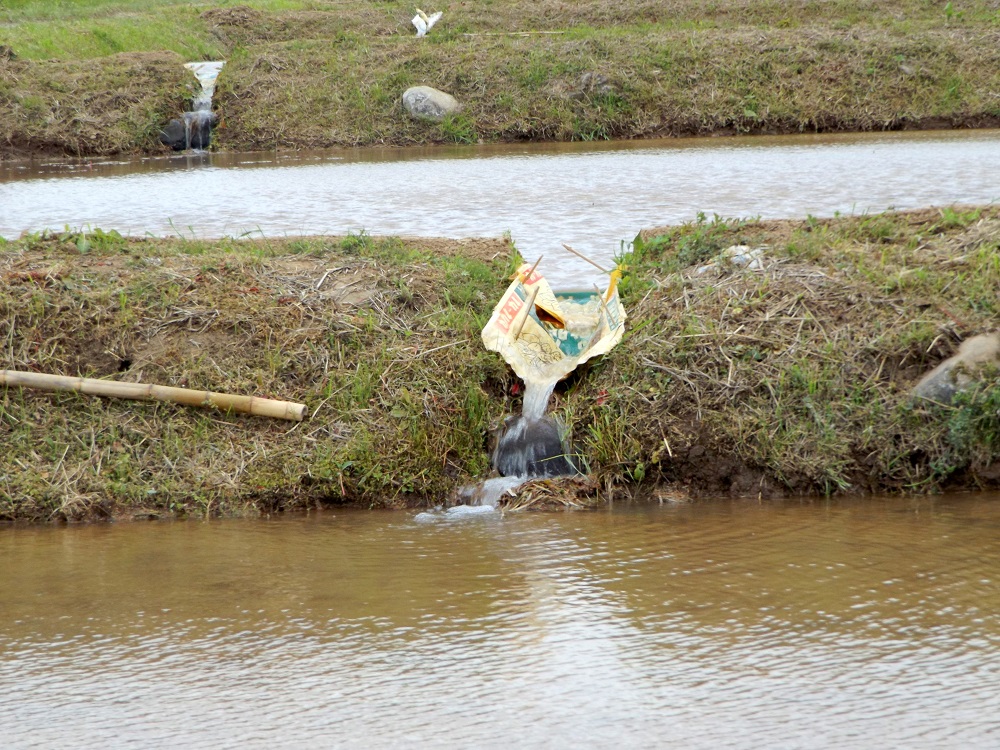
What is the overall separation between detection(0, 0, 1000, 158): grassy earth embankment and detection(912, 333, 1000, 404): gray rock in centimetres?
1073

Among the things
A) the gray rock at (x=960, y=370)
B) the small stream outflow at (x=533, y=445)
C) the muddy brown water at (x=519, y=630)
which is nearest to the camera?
the muddy brown water at (x=519, y=630)

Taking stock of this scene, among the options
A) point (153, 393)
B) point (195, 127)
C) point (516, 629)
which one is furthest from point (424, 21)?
point (516, 629)

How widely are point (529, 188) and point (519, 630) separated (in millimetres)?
7275

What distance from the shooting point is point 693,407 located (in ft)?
19.1

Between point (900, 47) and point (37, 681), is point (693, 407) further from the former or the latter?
point (900, 47)

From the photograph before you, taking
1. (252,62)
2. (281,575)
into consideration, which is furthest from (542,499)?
(252,62)

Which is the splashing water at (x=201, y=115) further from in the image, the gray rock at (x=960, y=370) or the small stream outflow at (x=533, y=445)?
the gray rock at (x=960, y=370)

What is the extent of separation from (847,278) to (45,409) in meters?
4.16

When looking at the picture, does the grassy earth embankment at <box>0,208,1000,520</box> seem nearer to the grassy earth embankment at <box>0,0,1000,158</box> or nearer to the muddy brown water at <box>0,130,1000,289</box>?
the muddy brown water at <box>0,130,1000,289</box>

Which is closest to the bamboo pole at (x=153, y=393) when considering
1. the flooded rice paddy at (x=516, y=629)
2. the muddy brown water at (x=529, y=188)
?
the flooded rice paddy at (x=516, y=629)

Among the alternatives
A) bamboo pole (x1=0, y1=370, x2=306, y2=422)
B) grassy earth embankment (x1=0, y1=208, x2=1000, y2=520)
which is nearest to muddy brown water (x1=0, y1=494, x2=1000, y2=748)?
grassy earth embankment (x1=0, y1=208, x2=1000, y2=520)

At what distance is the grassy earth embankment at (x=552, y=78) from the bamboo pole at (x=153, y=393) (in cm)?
1102

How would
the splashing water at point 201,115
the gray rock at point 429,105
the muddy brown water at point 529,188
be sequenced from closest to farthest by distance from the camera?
the muddy brown water at point 529,188 → the gray rock at point 429,105 → the splashing water at point 201,115

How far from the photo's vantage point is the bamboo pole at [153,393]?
5.92 m
